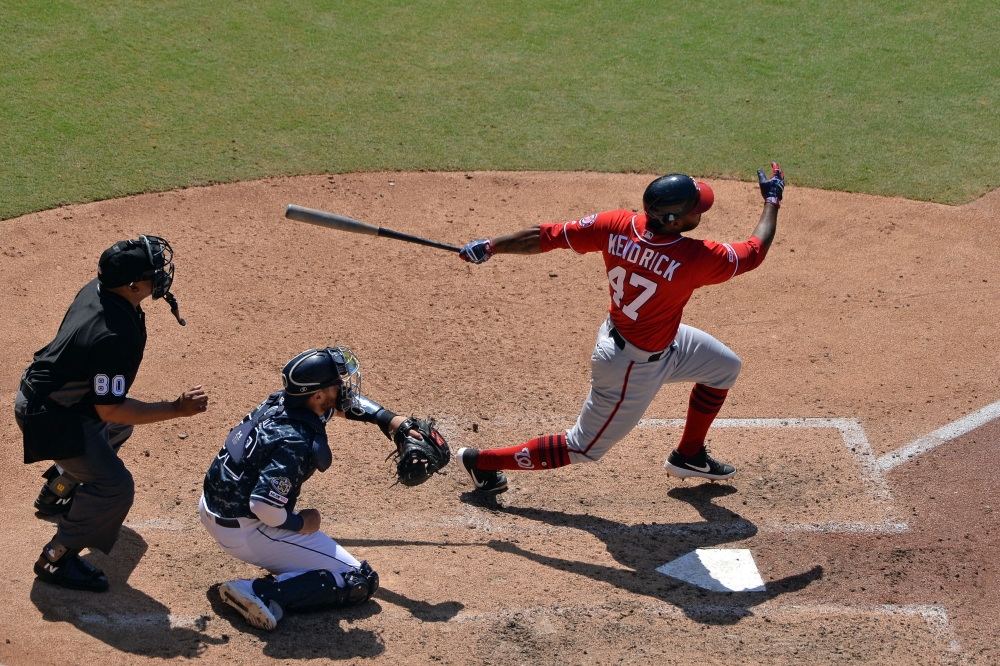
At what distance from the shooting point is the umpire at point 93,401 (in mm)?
4355

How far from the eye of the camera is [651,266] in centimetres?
468

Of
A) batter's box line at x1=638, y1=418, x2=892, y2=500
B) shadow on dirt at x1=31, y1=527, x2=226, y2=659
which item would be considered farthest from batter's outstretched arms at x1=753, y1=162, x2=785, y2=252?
shadow on dirt at x1=31, y1=527, x2=226, y2=659

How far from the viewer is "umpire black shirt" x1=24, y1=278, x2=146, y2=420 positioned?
→ 4.33m

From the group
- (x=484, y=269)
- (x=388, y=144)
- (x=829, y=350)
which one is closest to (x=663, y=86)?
(x=388, y=144)

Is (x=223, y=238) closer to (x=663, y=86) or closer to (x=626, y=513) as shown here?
(x=626, y=513)

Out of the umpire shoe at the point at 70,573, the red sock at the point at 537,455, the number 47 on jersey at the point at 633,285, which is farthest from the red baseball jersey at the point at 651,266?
the umpire shoe at the point at 70,573

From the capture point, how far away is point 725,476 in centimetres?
548

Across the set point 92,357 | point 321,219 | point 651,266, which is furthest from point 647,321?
point 92,357

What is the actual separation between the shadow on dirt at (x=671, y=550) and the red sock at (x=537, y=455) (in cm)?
37

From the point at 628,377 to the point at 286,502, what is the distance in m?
1.85

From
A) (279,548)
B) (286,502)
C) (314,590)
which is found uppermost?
(286,502)

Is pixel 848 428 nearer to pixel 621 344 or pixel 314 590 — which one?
pixel 621 344

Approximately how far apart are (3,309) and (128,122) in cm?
304

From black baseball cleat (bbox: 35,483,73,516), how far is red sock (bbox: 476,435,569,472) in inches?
91.9
